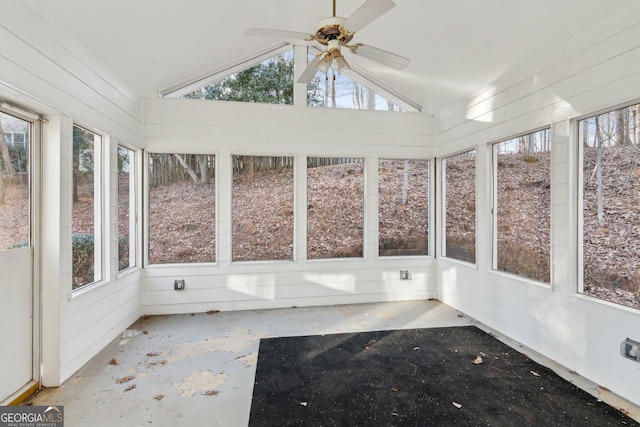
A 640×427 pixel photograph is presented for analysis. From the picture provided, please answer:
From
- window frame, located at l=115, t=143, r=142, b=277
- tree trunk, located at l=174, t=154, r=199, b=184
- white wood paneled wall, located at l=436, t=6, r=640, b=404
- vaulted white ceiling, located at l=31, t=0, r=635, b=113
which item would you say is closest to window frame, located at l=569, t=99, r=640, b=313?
white wood paneled wall, located at l=436, t=6, r=640, b=404

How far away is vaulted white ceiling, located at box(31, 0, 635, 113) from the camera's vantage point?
2.56 meters

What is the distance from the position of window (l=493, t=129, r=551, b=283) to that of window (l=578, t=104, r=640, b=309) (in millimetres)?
361

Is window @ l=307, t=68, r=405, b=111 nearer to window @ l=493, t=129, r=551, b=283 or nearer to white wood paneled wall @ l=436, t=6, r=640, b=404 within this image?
white wood paneled wall @ l=436, t=6, r=640, b=404

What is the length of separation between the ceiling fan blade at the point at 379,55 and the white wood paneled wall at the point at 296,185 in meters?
2.20

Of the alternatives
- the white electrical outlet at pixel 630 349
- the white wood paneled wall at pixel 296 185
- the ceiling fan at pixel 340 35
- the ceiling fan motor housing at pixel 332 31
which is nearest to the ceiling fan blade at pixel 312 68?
Answer: the ceiling fan at pixel 340 35

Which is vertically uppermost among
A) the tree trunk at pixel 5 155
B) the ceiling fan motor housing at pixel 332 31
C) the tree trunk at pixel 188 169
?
the ceiling fan motor housing at pixel 332 31

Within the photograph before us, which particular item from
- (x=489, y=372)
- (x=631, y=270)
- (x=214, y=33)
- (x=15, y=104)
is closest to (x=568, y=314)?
(x=631, y=270)

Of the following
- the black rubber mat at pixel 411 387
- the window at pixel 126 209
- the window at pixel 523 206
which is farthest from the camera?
the window at pixel 126 209

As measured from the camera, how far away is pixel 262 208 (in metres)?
4.53

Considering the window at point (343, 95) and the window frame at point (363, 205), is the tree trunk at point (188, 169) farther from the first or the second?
the window at point (343, 95)

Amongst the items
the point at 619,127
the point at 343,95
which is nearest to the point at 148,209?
the point at 343,95

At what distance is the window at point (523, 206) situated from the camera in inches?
123

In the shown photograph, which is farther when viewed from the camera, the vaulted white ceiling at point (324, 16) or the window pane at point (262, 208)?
the window pane at point (262, 208)

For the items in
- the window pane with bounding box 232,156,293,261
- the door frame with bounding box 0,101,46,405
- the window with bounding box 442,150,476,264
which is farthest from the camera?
the window pane with bounding box 232,156,293,261
